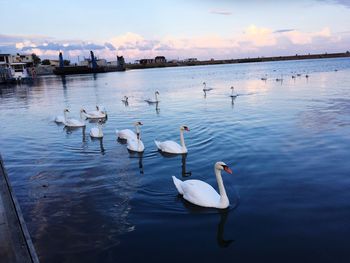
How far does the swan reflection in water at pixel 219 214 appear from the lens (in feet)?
24.8

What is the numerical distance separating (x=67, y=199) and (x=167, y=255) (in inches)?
157

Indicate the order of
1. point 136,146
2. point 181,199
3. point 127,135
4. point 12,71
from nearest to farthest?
point 181,199
point 136,146
point 127,135
point 12,71

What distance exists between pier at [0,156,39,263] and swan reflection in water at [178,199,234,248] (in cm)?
373

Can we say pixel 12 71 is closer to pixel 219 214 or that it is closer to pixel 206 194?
pixel 206 194

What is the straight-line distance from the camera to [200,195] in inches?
349

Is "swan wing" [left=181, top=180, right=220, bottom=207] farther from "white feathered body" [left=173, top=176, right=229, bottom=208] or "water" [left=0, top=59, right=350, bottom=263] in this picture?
"water" [left=0, top=59, right=350, bottom=263]

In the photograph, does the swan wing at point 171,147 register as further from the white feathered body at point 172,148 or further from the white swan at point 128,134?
the white swan at point 128,134

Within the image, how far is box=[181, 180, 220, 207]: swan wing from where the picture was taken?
883cm

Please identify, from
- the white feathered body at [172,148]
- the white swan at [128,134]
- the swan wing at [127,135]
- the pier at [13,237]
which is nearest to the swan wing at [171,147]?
the white feathered body at [172,148]

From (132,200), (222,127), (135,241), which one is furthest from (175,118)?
(135,241)

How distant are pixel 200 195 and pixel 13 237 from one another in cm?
436

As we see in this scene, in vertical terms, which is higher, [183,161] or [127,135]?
[127,135]

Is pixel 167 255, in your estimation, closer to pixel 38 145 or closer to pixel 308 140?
pixel 308 140

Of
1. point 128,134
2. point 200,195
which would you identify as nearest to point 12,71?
point 128,134
